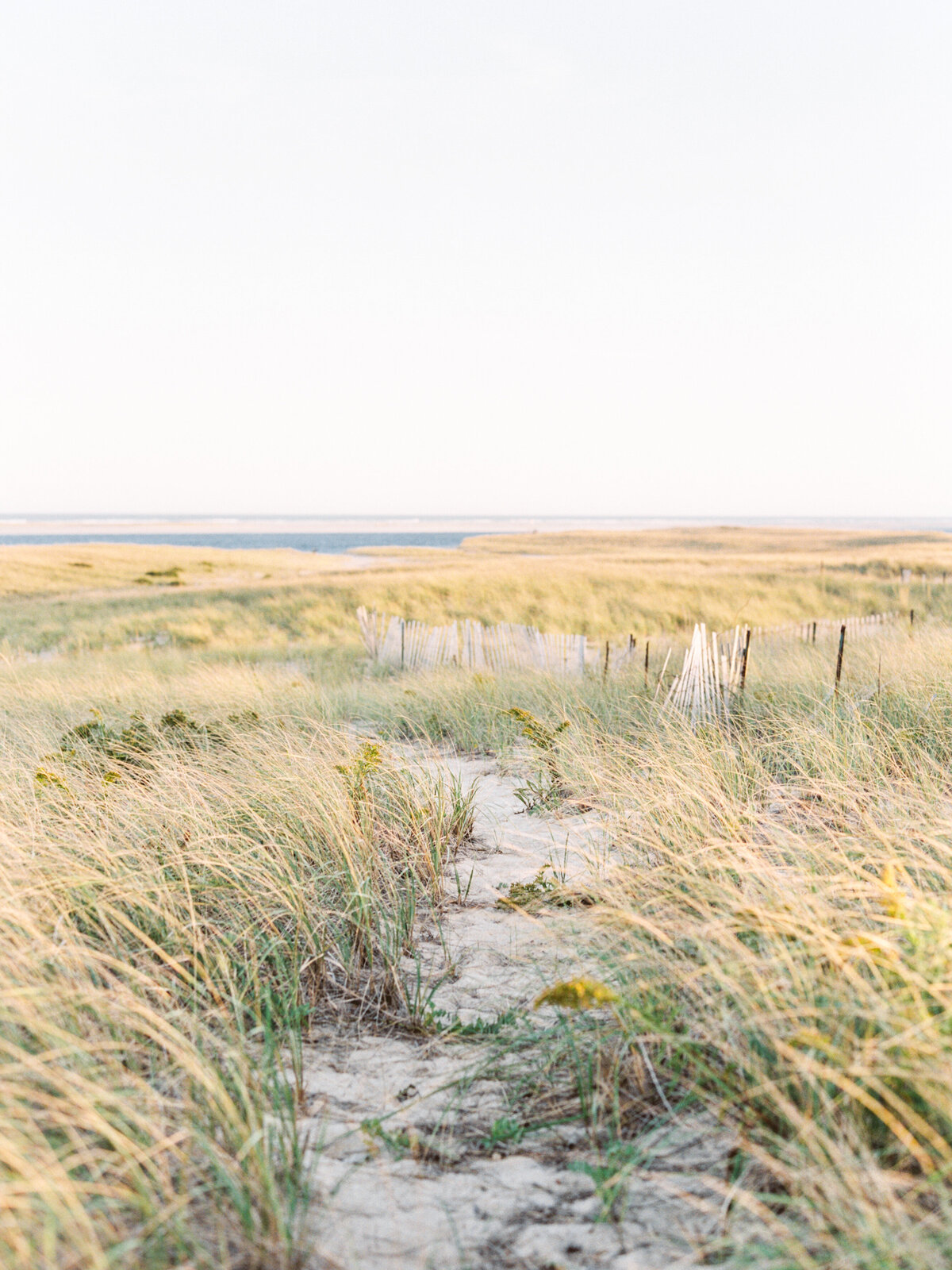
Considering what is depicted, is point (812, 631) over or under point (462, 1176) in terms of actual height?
over

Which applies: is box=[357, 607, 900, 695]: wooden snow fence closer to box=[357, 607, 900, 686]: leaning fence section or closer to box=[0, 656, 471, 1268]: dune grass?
box=[357, 607, 900, 686]: leaning fence section

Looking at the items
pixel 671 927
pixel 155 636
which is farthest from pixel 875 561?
pixel 671 927

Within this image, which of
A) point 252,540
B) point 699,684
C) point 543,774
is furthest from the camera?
point 252,540

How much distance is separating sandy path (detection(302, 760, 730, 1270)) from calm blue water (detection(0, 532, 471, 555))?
9247cm

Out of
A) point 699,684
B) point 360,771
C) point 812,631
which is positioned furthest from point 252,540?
point 360,771

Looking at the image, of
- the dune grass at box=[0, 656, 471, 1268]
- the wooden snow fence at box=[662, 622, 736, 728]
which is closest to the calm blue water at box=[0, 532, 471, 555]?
the wooden snow fence at box=[662, 622, 736, 728]

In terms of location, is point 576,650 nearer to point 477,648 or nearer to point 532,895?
point 477,648

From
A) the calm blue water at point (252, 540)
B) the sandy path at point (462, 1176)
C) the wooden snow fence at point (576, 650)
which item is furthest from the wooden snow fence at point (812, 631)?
the calm blue water at point (252, 540)

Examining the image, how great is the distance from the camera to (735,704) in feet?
18.7

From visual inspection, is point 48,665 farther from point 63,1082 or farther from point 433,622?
point 63,1082

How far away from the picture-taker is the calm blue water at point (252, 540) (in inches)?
4063

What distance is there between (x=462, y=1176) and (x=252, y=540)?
402 feet

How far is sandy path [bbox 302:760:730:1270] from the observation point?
1.53 metres

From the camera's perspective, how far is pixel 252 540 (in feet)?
390
